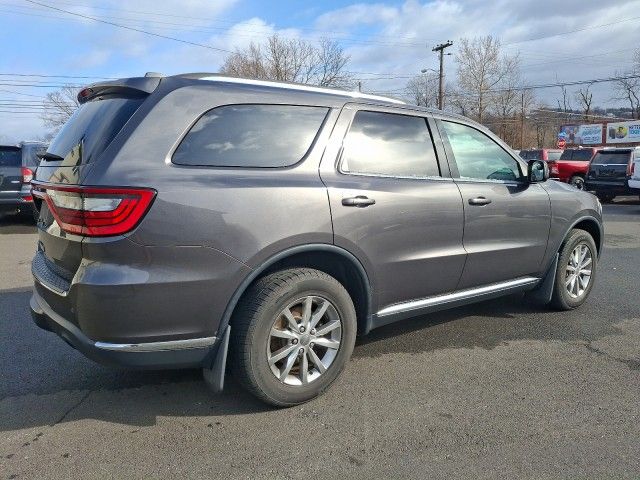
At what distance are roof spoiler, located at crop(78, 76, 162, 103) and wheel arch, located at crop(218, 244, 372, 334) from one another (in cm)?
114

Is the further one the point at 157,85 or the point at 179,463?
the point at 157,85

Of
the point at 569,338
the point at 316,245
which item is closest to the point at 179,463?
the point at 316,245

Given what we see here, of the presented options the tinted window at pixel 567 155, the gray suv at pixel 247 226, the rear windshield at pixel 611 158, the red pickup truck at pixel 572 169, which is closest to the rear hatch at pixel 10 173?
the gray suv at pixel 247 226

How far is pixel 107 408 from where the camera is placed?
10.1ft

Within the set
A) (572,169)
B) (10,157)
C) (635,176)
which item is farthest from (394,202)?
(572,169)

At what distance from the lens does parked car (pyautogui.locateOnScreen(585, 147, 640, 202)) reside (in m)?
16.0

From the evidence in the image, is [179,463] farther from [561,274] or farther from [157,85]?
[561,274]

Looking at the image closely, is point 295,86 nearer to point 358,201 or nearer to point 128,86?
point 358,201

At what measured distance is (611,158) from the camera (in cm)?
1672

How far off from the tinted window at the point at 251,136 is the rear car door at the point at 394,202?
0.20 meters

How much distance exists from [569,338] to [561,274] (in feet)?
2.39

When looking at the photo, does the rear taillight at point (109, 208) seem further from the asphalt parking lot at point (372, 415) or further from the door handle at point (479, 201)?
the door handle at point (479, 201)

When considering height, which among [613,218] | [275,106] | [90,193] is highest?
[275,106]

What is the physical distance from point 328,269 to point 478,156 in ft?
5.79
